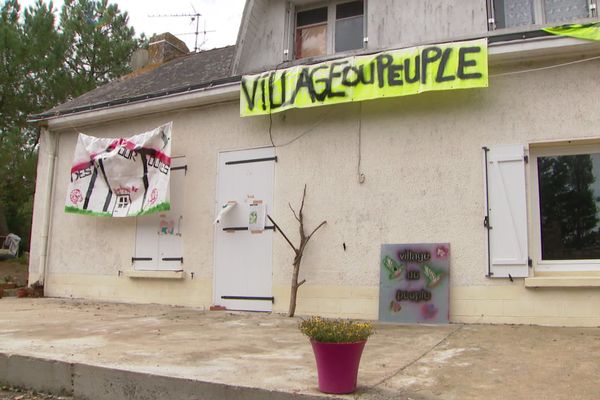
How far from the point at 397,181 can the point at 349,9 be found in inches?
127

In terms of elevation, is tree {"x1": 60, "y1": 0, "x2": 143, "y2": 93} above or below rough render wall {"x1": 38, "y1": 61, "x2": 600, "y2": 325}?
above

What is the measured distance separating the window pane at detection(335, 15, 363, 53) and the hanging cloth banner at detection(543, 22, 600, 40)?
116 inches

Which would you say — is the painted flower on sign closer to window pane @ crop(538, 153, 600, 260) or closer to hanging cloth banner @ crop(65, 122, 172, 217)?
hanging cloth banner @ crop(65, 122, 172, 217)

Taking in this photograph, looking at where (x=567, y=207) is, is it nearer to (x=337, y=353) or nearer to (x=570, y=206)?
(x=570, y=206)

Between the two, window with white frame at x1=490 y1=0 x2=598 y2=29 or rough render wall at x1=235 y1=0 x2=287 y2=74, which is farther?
rough render wall at x1=235 y1=0 x2=287 y2=74

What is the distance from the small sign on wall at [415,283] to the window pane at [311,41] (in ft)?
11.7

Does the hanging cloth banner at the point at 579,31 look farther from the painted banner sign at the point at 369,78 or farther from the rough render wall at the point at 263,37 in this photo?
the rough render wall at the point at 263,37

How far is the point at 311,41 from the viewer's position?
8625mm

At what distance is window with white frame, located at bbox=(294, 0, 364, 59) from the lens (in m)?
8.34

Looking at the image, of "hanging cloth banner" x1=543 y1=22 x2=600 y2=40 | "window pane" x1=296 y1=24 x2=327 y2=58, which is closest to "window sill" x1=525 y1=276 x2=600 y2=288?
"hanging cloth banner" x1=543 y1=22 x2=600 y2=40

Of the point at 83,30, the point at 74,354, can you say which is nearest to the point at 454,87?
the point at 74,354

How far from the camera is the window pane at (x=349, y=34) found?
27.1 feet

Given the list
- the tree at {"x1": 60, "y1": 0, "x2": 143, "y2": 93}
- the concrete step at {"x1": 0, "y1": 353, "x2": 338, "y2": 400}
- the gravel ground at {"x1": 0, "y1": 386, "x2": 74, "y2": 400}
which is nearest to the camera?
the concrete step at {"x1": 0, "y1": 353, "x2": 338, "y2": 400}

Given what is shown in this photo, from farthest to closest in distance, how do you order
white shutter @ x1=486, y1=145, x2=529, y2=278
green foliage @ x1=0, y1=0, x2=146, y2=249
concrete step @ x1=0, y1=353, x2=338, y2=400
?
green foliage @ x1=0, y1=0, x2=146, y2=249
white shutter @ x1=486, y1=145, x2=529, y2=278
concrete step @ x1=0, y1=353, x2=338, y2=400
